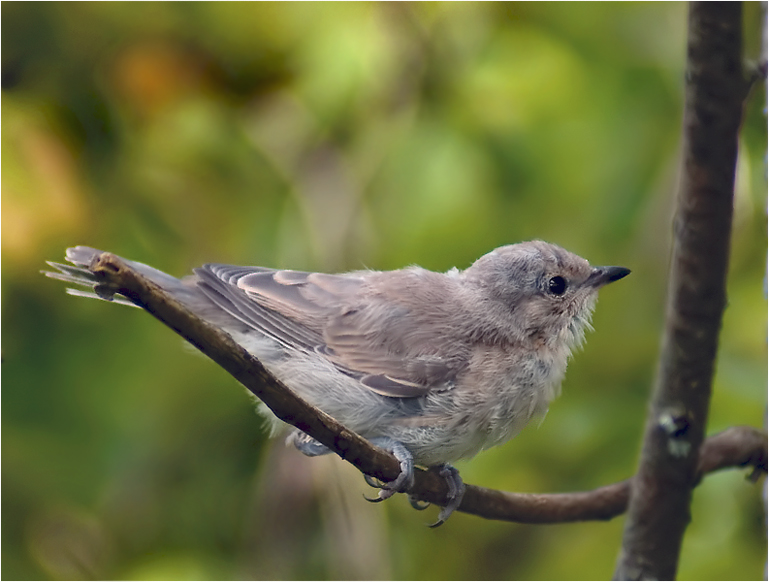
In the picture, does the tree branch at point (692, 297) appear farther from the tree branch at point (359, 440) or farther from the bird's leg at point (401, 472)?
the bird's leg at point (401, 472)

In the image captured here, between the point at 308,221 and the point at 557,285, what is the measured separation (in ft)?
3.84

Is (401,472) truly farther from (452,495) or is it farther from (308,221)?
(308,221)

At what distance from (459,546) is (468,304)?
1075 millimetres

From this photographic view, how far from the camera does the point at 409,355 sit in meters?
2.94

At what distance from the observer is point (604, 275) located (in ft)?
9.58

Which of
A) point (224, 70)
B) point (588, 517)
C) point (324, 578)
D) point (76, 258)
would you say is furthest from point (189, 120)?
point (588, 517)

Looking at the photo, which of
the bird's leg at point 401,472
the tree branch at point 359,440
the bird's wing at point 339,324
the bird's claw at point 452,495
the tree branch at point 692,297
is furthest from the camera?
the bird's wing at point 339,324

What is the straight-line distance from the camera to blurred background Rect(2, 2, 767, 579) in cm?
314

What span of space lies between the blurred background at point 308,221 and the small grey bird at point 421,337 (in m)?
0.23

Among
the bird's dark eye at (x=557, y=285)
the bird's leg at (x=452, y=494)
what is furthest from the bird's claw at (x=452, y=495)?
the bird's dark eye at (x=557, y=285)

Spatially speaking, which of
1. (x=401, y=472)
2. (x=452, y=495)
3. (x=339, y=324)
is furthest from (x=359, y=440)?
(x=339, y=324)

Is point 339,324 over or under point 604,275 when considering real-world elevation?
under

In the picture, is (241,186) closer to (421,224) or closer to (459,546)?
(421,224)

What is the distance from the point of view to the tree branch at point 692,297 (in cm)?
198
